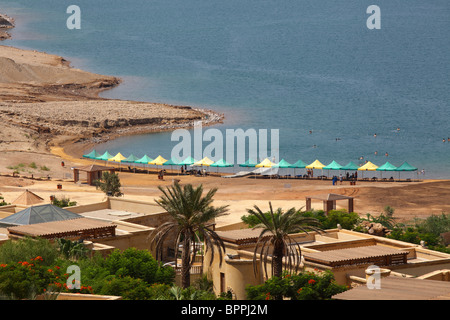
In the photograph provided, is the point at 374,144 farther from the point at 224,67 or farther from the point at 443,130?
the point at 224,67

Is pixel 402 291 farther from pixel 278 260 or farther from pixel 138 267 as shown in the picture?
pixel 138 267

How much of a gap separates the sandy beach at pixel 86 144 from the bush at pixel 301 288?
21.5 meters

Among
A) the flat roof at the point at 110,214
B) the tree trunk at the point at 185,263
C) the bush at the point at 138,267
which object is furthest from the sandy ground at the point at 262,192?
the tree trunk at the point at 185,263

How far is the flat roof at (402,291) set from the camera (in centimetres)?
2330

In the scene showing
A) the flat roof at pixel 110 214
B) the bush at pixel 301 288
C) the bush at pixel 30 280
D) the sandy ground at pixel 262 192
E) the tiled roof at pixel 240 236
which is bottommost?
the bush at pixel 301 288

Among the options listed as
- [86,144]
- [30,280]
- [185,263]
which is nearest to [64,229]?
[185,263]

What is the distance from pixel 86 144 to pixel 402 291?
8546cm

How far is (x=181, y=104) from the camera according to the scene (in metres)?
143

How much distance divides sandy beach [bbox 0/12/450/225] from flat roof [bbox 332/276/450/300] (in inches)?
1009

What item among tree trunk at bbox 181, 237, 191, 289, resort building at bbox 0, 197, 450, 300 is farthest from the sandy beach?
tree trunk at bbox 181, 237, 191, 289

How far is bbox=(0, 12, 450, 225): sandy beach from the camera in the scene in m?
65.8

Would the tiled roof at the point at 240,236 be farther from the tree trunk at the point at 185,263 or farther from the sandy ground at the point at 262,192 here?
the sandy ground at the point at 262,192

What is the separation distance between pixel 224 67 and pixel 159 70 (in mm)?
13769
